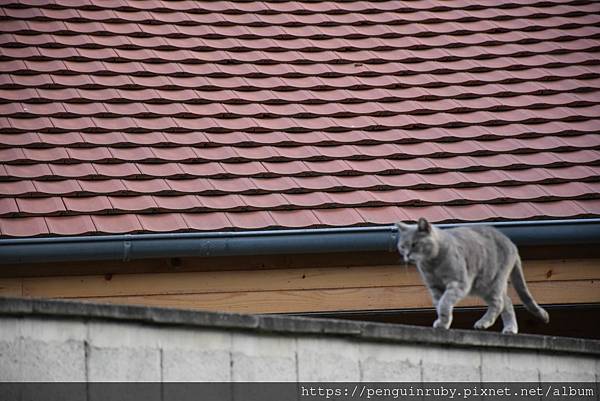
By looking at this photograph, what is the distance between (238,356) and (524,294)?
1752 millimetres

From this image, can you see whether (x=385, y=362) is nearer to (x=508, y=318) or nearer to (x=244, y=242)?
(x=508, y=318)

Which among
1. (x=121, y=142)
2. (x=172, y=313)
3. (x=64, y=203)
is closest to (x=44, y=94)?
(x=121, y=142)

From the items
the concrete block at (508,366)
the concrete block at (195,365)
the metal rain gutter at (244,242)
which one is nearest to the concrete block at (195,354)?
the concrete block at (195,365)

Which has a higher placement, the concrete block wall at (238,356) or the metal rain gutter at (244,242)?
the concrete block wall at (238,356)

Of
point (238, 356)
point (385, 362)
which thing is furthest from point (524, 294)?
point (238, 356)

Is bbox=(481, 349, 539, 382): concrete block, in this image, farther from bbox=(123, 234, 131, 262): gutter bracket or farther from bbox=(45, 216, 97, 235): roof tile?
bbox=(45, 216, 97, 235): roof tile

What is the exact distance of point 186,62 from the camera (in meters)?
6.69

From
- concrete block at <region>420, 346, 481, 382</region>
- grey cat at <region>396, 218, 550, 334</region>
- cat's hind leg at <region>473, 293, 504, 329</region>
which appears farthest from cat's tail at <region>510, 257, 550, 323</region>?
concrete block at <region>420, 346, 481, 382</region>

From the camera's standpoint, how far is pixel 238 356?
156 inches

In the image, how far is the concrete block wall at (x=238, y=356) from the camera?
12.1 feet

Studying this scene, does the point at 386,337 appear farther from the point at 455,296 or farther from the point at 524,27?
the point at 524,27

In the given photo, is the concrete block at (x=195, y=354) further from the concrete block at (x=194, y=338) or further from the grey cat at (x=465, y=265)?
the grey cat at (x=465, y=265)

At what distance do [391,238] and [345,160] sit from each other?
78cm

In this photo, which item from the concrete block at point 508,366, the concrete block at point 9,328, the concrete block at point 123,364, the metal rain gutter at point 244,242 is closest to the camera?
the concrete block at point 9,328
